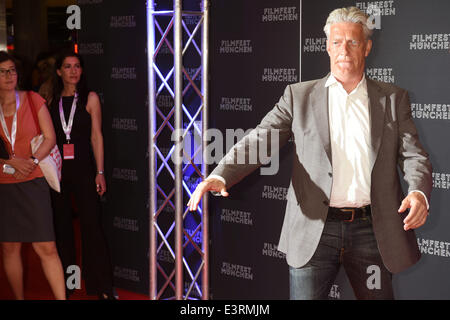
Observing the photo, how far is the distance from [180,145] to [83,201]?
108cm

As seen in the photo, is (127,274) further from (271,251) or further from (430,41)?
(430,41)

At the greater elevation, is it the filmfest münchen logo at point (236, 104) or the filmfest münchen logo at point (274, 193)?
the filmfest münchen logo at point (236, 104)

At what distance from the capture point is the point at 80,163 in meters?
4.96

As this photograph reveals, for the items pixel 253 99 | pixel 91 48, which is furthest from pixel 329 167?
pixel 91 48

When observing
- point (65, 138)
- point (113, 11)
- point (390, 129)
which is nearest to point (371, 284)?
point (390, 129)

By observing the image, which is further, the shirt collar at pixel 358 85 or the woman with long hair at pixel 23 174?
the woman with long hair at pixel 23 174

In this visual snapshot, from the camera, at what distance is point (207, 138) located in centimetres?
468

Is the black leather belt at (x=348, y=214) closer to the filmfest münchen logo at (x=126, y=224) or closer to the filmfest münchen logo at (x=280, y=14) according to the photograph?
the filmfest münchen logo at (x=280, y=14)

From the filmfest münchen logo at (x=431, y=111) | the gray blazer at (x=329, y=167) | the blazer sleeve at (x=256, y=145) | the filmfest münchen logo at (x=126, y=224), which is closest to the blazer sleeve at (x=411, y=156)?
the gray blazer at (x=329, y=167)

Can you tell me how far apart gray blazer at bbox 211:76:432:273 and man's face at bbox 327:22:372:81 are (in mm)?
101

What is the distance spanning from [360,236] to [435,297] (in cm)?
147

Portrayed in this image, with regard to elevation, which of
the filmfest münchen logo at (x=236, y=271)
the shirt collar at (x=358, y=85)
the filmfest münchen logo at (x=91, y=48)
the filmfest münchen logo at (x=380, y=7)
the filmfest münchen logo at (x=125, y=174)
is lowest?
the filmfest münchen logo at (x=236, y=271)

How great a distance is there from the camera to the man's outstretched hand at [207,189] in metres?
2.78

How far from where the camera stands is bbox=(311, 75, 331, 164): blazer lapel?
291 cm
